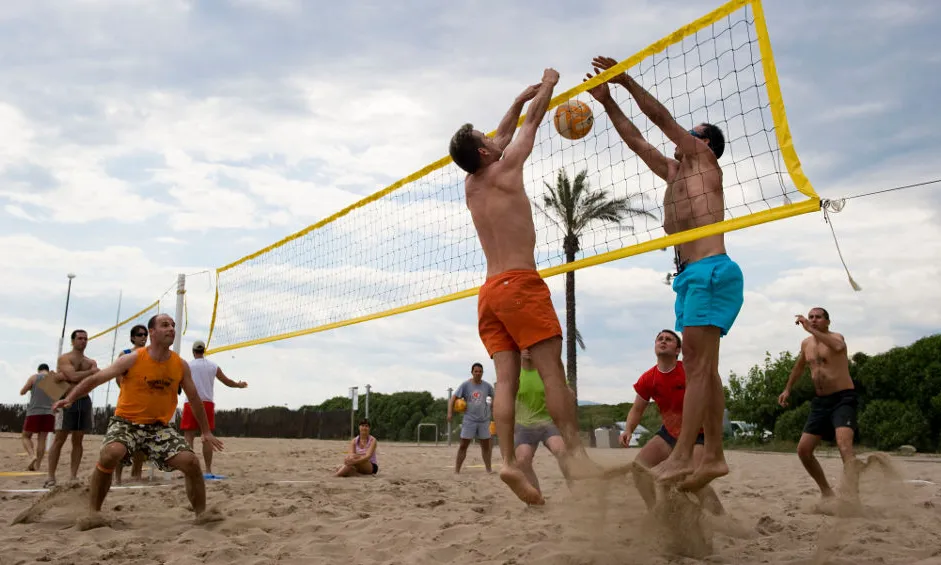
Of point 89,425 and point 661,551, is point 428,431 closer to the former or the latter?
point 89,425

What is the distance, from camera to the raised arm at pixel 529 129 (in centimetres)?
378

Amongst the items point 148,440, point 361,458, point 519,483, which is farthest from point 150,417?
point 361,458

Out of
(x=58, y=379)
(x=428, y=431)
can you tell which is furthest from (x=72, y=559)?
(x=428, y=431)

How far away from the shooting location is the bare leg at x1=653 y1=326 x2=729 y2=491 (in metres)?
3.42

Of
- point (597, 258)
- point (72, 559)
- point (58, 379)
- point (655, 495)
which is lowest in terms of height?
point (72, 559)

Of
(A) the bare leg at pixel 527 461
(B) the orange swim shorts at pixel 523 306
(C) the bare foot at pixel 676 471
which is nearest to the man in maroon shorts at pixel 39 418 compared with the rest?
(A) the bare leg at pixel 527 461

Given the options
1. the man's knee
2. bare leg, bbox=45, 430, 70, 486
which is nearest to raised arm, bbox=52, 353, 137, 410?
the man's knee

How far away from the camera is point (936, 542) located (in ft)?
12.7

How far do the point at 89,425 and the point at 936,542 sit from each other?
6.92 m

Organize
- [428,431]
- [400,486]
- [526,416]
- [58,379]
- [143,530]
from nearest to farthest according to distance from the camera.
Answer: [143,530] < [526,416] < [400,486] < [58,379] < [428,431]

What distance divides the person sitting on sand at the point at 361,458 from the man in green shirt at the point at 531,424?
8.65ft

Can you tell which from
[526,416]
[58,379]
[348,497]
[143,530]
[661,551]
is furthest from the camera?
[58,379]

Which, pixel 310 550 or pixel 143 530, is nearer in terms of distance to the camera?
pixel 310 550

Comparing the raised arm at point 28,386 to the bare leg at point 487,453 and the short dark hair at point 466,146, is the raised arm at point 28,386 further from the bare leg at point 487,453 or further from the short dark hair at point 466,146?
the short dark hair at point 466,146
